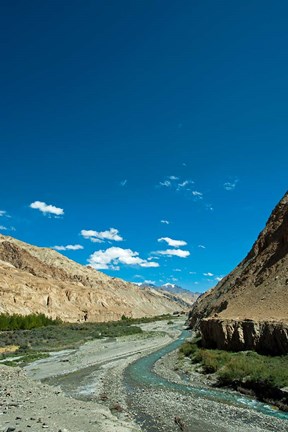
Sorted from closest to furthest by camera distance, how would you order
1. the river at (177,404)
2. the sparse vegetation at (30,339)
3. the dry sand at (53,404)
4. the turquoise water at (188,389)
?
the dry sand at (53,404), the river at (177,404), the turquoise water at (188,389), the sparse vegetation at (30,339)

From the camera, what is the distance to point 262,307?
40.0 metres

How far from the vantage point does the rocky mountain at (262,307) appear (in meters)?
29.8

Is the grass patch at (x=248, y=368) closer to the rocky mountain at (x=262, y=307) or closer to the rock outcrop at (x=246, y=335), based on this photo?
the rock outcrop at (x=246, y=335)

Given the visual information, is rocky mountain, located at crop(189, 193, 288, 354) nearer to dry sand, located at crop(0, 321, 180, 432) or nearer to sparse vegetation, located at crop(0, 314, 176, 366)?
dry sand, located at crop(0, 321, 180, 432)

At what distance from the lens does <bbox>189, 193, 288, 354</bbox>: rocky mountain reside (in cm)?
2978

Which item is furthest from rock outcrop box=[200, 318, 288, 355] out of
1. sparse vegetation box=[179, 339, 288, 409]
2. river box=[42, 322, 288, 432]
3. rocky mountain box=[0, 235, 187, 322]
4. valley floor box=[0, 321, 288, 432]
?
rocky mountain box=[0, 235, 187, 322]

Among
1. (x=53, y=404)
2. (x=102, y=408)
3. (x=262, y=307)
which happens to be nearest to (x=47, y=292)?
(x=262, y=307)

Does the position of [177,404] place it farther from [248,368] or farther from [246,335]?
[246,335]

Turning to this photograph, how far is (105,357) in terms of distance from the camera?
43.6m

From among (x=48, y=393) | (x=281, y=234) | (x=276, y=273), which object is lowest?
(x=48, y=393)

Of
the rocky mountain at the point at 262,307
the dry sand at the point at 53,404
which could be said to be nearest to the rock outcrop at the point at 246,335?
the rocky mountain at the point at 262,307

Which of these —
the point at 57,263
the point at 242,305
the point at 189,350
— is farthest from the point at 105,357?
the point at 57,263

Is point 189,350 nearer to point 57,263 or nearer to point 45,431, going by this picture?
point 45,431

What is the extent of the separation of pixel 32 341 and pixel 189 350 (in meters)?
31.5
